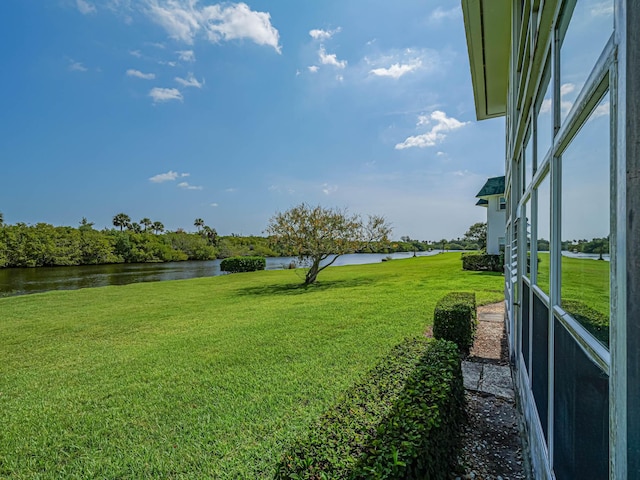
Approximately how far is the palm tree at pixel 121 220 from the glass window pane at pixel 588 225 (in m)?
69.1

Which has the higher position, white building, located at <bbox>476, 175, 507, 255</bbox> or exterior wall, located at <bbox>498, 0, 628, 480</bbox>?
white building, located at <bbox>476, 175, 507, 255</bbox>

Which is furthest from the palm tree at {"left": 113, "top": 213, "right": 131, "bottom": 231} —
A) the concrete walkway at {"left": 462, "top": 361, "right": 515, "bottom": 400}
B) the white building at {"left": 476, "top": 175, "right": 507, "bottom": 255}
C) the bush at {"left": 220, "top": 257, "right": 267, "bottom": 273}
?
the concrete walkway at {"left": 462, "top": 361, "right": 515, "bottom": 400}

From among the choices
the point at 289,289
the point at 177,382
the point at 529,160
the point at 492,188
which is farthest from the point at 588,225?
the point at 492,188

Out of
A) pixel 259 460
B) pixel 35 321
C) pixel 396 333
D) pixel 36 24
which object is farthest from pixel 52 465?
pixel 36 24

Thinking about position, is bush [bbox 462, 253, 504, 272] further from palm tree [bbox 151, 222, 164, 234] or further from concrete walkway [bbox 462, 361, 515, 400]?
palm tree [bbox 151, 222, 164, 234]

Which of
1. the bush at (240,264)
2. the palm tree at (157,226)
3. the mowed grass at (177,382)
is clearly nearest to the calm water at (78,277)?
the bush at (240,264)

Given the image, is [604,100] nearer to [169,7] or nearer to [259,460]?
[259,460]

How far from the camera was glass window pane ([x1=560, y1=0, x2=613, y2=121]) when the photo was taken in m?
0.78

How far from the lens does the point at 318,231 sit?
1466 cm

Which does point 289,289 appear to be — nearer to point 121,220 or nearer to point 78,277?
point 78,277

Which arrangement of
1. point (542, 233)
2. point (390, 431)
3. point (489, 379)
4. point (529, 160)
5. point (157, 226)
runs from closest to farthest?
point (390, 431) < point (542, 233) < point (529, 160) < point (489, 379) < point (157, 226)

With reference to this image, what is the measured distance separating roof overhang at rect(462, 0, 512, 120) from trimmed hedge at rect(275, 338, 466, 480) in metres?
4.16

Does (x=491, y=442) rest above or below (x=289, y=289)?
above

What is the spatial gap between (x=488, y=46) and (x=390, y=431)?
5.44 m
